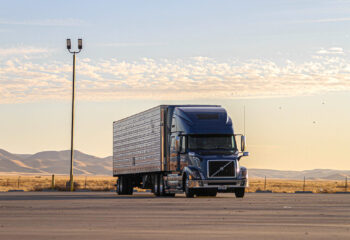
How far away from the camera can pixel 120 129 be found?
46.2 metres

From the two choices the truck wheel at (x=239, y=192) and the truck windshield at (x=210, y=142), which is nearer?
the truck windshield at (x=210, y=142)

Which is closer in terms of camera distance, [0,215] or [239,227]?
[239,227]

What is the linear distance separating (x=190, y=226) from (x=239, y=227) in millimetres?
1051

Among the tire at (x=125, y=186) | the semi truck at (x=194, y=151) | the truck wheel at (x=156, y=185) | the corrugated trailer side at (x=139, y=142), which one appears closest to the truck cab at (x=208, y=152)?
the semi truck at (x=194, y=151)

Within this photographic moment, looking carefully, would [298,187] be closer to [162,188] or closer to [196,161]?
[162,188]

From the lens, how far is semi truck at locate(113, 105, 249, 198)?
3538cm

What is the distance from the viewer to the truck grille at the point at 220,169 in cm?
3531

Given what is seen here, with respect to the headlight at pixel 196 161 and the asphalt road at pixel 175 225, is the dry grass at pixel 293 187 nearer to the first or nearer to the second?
the headlight at pixel 196 161

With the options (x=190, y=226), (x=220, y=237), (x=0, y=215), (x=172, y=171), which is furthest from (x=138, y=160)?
(x=220, y=237)

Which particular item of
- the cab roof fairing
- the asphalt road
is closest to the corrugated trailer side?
the cab roof fairing

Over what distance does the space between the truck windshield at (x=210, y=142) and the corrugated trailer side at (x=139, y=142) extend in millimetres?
2266

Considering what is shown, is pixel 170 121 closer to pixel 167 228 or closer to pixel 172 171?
pixel 172 171

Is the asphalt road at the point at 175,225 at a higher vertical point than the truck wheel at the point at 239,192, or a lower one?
lower

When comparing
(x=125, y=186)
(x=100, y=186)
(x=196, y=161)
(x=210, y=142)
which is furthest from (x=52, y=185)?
(x=100, y=186)
